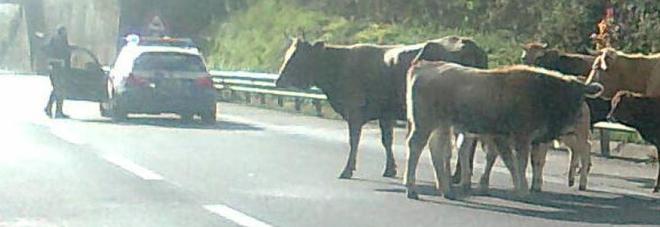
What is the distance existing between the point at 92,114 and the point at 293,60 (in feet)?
44.7

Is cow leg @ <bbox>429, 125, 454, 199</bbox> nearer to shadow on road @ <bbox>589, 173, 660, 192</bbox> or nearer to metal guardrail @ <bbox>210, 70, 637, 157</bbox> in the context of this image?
shadow on road @ <bbox>589, 173, 660, 192</bbox>

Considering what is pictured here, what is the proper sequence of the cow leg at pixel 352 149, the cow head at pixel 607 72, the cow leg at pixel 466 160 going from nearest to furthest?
the cow leg at pixel 466 160
the cow leg at pixel 352 149
the cow head at pixel 607 72

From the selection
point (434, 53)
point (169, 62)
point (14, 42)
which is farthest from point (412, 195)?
point (14, 42)

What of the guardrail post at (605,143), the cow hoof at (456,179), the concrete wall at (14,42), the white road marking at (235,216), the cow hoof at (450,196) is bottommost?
the concrete wall at (14,42)

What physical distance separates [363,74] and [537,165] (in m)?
2.41

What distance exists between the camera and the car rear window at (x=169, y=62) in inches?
Result: 1079

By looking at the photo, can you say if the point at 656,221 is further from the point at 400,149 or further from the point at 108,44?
the point at 108,44

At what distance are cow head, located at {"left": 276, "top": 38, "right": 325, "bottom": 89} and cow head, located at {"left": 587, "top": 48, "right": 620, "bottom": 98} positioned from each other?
359 cm

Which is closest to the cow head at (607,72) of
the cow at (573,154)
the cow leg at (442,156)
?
the cow at (573,154)

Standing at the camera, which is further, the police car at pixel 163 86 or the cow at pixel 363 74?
the police car at pixel 163 86

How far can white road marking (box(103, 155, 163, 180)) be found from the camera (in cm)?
1666

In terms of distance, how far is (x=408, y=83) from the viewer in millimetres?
14938

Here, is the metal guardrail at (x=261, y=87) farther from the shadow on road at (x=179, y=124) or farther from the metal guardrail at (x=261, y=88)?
the shadow on road at (x=179, y=124)

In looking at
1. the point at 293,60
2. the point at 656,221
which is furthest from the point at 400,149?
the point at 656,221
